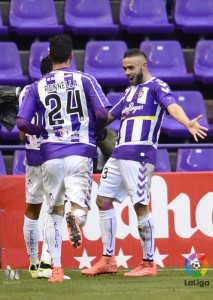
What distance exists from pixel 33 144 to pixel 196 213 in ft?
7.70

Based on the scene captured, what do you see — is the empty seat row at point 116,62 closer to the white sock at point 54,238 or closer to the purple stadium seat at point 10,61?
the purple stadium seat at point 10,61

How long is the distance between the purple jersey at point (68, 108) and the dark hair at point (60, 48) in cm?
10

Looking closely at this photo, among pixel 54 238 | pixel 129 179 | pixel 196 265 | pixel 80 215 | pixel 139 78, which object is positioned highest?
pixel 139 78

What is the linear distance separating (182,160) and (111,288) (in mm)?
4859

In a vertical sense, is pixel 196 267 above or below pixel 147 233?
below

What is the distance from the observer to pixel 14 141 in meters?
13.1

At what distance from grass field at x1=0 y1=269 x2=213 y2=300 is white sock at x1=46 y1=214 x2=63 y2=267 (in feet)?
0.67

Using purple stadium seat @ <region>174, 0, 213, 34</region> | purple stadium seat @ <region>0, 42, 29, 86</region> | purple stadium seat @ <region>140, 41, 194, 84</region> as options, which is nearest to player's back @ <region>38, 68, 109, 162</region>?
purple stadium seat @ <region>0, 42, 29, 86</region>

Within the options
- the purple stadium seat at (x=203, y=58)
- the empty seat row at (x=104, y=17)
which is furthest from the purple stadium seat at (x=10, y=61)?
the purple stadium seat at (x=203, y=58)

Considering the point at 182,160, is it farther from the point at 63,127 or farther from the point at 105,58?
the point at 63,127

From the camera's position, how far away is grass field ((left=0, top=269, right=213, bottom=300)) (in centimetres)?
694

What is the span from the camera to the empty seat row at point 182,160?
12.1 m

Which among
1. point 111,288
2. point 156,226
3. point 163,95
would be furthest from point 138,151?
point 156,226

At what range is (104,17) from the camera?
46.7 ft
